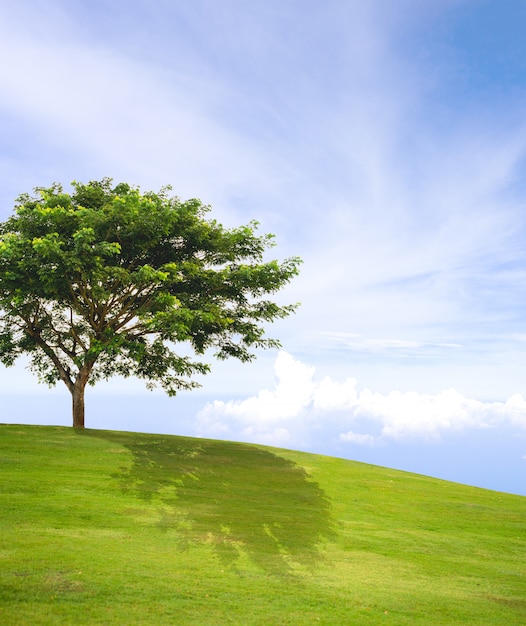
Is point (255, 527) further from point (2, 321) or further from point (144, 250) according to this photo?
point (2, 321)

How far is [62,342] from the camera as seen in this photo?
36531 mm

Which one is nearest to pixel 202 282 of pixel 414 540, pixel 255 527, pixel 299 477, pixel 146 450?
pixel 146 450

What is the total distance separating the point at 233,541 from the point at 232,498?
19.0ft

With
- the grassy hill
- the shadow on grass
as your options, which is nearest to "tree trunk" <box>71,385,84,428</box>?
the shadow on grass

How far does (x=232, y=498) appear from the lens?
78.4ft

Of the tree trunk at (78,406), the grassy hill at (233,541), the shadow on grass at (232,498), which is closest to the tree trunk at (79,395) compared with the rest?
the tree trunk at (78,406)

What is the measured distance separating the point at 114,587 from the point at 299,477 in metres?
18.0

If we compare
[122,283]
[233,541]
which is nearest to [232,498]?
[233,541]

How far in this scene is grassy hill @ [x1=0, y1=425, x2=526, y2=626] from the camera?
12.7 m

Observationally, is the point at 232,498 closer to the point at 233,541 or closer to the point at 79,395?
the point at 233,541

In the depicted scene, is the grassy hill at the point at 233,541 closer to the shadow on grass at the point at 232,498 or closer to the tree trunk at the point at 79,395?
the shadow on grass at the point at 232,498

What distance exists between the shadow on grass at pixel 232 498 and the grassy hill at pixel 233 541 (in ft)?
0.33

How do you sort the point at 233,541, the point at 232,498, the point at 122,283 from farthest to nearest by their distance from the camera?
the point at 122,283 < the point at 232,498 < the point at 233,541

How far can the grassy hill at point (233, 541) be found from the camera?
12.7 metres
